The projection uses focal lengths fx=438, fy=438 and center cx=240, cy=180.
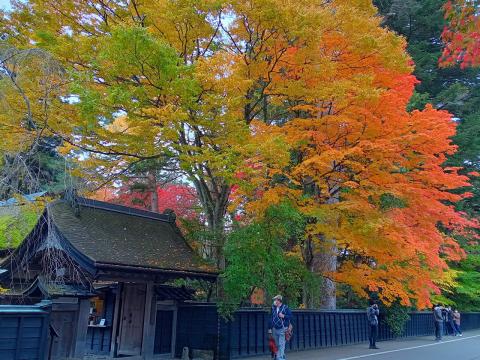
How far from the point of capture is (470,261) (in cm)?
3077

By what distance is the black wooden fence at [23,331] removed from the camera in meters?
8.91

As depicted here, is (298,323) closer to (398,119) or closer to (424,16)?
(398,119)

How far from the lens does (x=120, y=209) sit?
15117 mm

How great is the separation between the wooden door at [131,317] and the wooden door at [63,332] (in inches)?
74.0

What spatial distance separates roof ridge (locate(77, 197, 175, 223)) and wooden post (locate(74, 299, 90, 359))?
3.09 metres

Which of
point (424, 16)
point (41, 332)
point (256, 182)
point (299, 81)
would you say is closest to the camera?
point (41, 332)

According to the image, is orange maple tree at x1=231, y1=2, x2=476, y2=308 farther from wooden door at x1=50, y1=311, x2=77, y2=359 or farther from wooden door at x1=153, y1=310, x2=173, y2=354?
wooden door at x1=50, y1=311, x2=77, y2=359

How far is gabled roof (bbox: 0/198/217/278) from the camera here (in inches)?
468

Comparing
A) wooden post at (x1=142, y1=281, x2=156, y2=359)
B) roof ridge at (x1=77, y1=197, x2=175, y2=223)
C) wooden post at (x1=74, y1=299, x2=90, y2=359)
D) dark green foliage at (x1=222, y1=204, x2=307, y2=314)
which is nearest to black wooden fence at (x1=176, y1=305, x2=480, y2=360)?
dark green foliage at (x1=222, y1=204, x2=307, y2=314)

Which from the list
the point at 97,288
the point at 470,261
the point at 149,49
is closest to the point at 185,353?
the point at 97,288

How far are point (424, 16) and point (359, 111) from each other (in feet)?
63.9

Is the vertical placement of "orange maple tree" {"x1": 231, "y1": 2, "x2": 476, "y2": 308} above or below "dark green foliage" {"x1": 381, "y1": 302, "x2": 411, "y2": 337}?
above

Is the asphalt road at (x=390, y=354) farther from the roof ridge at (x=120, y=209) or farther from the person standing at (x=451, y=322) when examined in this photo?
the person standing at (x=451, y=322)

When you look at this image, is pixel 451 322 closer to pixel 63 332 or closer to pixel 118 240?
pixel 118 240
